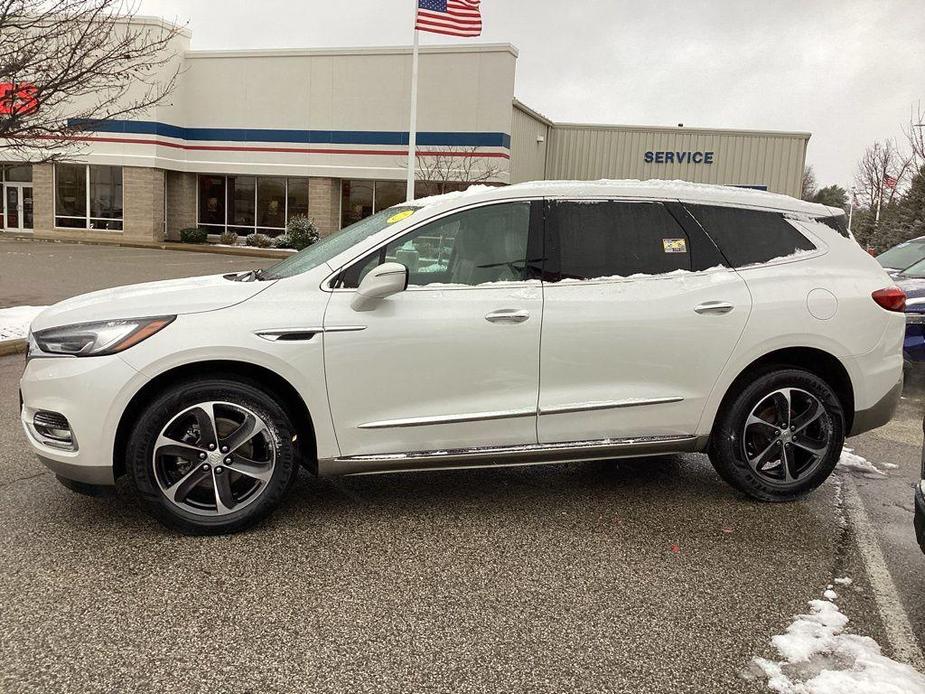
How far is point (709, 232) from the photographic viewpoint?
4617 millimetres

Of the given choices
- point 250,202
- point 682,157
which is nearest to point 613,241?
point 682,157

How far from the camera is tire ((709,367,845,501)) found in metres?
4.59

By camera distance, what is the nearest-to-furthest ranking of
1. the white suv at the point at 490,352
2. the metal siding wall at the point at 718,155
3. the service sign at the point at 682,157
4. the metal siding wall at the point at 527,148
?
the white suv at the point at 490,352, the metal siding wall at the point at 527,148, the metal siding wall at the point at 718,155, the service sign at the point at 682,157

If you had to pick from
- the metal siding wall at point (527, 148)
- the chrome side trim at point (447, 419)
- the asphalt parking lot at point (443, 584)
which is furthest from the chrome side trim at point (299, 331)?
the metal siding wall at point (527, 148)

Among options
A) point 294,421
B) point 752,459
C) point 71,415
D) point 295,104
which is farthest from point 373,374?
point 295,104

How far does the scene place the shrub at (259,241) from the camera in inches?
1251

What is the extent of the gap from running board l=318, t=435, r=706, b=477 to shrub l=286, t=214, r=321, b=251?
1054 inches

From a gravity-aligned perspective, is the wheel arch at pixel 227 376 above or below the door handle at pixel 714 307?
below

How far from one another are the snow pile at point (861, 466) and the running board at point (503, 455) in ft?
5.74

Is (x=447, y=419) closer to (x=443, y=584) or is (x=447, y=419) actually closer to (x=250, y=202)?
(x=443, y=584)

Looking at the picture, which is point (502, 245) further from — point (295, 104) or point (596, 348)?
point (295, 104)

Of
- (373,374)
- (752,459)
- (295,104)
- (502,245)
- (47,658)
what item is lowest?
(47,658)

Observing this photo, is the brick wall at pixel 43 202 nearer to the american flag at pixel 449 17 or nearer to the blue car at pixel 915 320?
the american flag at pixel 449 17

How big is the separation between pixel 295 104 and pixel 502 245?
29.2m
